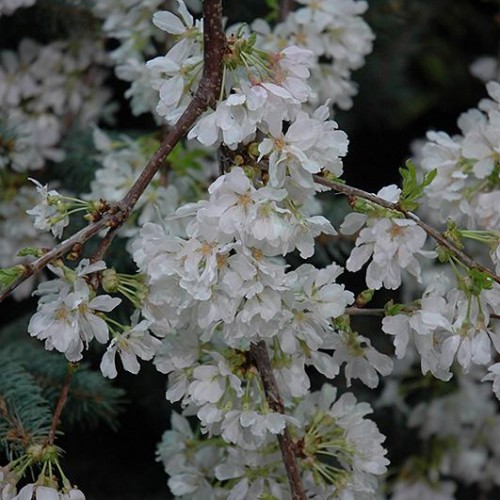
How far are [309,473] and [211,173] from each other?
42cm

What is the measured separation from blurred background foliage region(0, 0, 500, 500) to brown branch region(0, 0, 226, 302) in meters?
0.30

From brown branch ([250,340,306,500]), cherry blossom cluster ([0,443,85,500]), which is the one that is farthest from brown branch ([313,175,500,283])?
cherry blossom cluster ([0,443,85,500])

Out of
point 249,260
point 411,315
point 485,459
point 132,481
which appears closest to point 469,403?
point 485,459

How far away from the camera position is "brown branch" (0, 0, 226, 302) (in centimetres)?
69

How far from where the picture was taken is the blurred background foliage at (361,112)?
3.89 ft

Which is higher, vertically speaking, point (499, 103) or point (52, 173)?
point (499, 103)

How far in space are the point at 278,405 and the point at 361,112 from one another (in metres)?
0.83

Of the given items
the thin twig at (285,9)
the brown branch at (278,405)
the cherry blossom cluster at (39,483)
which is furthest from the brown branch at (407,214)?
the thin twig at (285,9)

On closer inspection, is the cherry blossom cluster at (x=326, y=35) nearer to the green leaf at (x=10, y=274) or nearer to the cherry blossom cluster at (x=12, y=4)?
the cherry blossom cluster at (x=12, y=4)

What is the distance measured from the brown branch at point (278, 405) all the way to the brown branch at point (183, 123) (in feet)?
0.48

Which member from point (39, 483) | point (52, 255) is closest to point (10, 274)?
point (52, 255)

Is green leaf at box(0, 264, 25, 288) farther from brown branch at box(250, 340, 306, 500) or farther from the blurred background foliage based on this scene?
the blurred background foliage

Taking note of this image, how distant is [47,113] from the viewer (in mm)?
1215

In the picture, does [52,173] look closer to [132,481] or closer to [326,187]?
[132,481]
